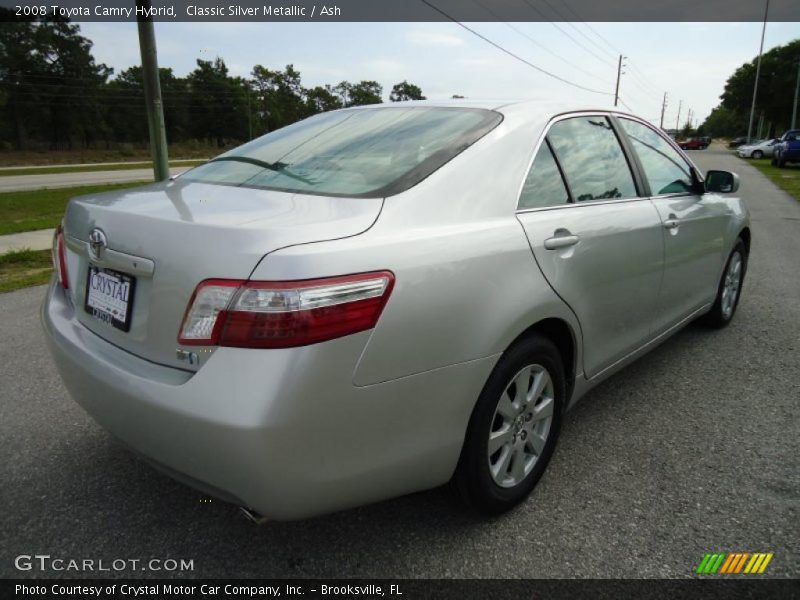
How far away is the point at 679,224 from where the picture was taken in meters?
3.32

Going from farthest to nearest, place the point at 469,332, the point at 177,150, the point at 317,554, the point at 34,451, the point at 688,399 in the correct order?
the point at 177,150, the point at 688,399, the point at 34,451, the point at 317,554, the point at 469,332

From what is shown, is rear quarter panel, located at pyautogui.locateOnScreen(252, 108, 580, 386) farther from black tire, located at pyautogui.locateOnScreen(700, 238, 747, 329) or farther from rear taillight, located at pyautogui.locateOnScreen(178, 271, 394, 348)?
black tire, located at pyautogui.locateOnScreen(700, 238, 747, 329)

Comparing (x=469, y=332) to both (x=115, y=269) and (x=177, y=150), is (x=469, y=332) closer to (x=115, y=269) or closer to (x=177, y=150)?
(x=115, y=269)

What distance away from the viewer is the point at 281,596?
1.93m

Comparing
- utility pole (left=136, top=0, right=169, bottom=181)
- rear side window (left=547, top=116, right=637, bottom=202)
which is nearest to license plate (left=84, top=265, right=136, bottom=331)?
rear side window (left=547, top=116, right=637, bottom=202)

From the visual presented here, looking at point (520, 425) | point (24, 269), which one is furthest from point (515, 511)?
point (24, 269)

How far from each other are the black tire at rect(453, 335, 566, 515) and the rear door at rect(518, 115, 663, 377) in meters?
0.25

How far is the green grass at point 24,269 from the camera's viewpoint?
20.0 feet

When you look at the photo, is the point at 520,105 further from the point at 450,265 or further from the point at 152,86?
the point at 152,86

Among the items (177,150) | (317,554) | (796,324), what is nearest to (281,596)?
(317,554)

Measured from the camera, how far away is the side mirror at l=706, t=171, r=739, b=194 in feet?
12.9

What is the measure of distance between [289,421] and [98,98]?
74.9m

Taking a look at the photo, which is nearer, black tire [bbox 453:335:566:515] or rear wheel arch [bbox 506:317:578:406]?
black tire [bbox 453:335:566:515]

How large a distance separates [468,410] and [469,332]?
0.27 m
